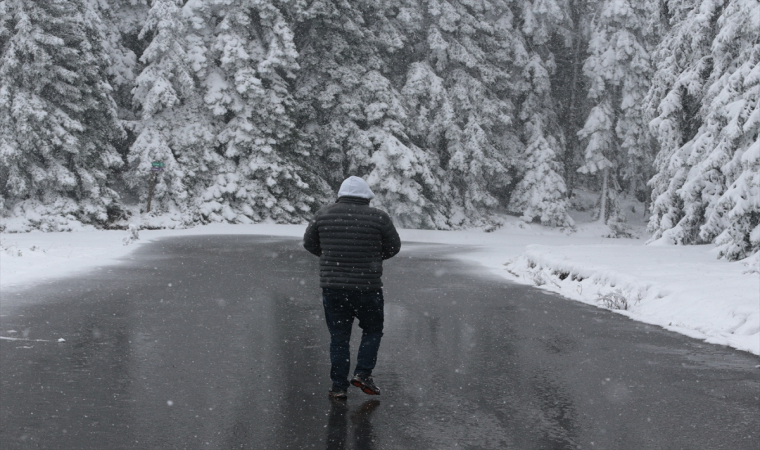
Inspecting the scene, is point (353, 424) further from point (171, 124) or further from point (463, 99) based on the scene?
point (463, 99)

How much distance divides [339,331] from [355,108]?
3948 cm

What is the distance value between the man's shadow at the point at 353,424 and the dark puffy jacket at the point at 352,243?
0.97 metres

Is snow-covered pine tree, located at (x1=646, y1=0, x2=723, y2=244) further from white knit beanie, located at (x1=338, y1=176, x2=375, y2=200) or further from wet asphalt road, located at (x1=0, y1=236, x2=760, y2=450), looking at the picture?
white knit beanie, located at (x1=338, y1=176, x2=375, y2=200)

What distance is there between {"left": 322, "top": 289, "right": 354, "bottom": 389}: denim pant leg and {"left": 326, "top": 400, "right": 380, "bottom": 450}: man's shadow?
255 millimetres

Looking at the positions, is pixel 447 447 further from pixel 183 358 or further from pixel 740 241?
pixel 740 241

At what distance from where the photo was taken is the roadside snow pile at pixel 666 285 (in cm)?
1027

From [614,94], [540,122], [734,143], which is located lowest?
[734,143]

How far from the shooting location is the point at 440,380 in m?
7.36

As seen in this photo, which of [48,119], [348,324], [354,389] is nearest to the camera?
[348,324]

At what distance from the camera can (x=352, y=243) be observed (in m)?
6.86

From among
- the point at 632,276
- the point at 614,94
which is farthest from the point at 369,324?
the point at 614,94

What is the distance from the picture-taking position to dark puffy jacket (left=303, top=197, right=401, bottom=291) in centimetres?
680

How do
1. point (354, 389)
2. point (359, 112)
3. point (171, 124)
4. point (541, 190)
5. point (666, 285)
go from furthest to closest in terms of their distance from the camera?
point (541, 190), point (359, 112), point (171, 124), point (666, 285), point (354, 389)

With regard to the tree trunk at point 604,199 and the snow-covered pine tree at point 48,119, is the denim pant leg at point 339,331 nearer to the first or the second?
the snow-covered pine tree at point 48,119
